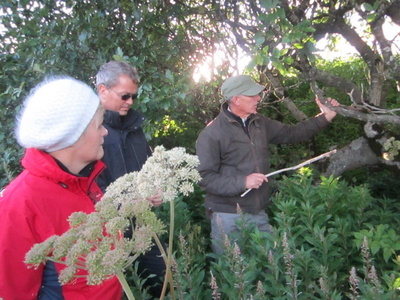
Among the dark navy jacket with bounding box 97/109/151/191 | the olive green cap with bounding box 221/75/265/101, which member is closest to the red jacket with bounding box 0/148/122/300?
the dark navy jacket with bounding box 97/109/151/191

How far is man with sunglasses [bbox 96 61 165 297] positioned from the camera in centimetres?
330

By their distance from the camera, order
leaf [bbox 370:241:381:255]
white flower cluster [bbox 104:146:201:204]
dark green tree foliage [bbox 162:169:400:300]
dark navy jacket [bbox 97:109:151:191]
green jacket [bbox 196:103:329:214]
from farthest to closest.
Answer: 1. green jacket [bbox 196:103:329:214]
2. dark navy jacket [bbox 97:109:151:191]
3. leaf [bbox 370:241:381:255]
4. dark green tree foliage [bbox 162:169:400:300]
5. white flower cluster [bbox 104:146:201:204]

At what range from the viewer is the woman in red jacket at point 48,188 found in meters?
1.90

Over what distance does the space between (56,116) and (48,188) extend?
340mm

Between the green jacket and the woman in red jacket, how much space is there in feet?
5.88

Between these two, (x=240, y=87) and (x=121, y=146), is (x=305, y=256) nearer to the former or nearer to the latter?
(x=121, y=146)

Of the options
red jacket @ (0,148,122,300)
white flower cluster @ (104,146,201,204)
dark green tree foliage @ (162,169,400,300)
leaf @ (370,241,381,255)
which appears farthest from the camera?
leaf @ (370,241,381,255)

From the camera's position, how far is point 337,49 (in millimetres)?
7379

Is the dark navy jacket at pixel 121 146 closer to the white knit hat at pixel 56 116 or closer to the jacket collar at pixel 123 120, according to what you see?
the jacket collar at pixel 123 120

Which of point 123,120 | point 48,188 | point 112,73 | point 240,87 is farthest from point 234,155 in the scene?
point 48,188

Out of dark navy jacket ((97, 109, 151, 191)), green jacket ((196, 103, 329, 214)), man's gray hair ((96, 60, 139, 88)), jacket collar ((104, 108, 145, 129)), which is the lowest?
green jacket ((196, 103, 329, 214))

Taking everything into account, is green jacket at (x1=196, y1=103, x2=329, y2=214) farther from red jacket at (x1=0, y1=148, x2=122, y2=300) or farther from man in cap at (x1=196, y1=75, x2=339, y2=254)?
red jacket at (x1=0, y1=148, x2=122, y2=300)

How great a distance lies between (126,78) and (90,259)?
7.17 feet

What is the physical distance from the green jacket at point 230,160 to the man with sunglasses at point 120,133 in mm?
750
